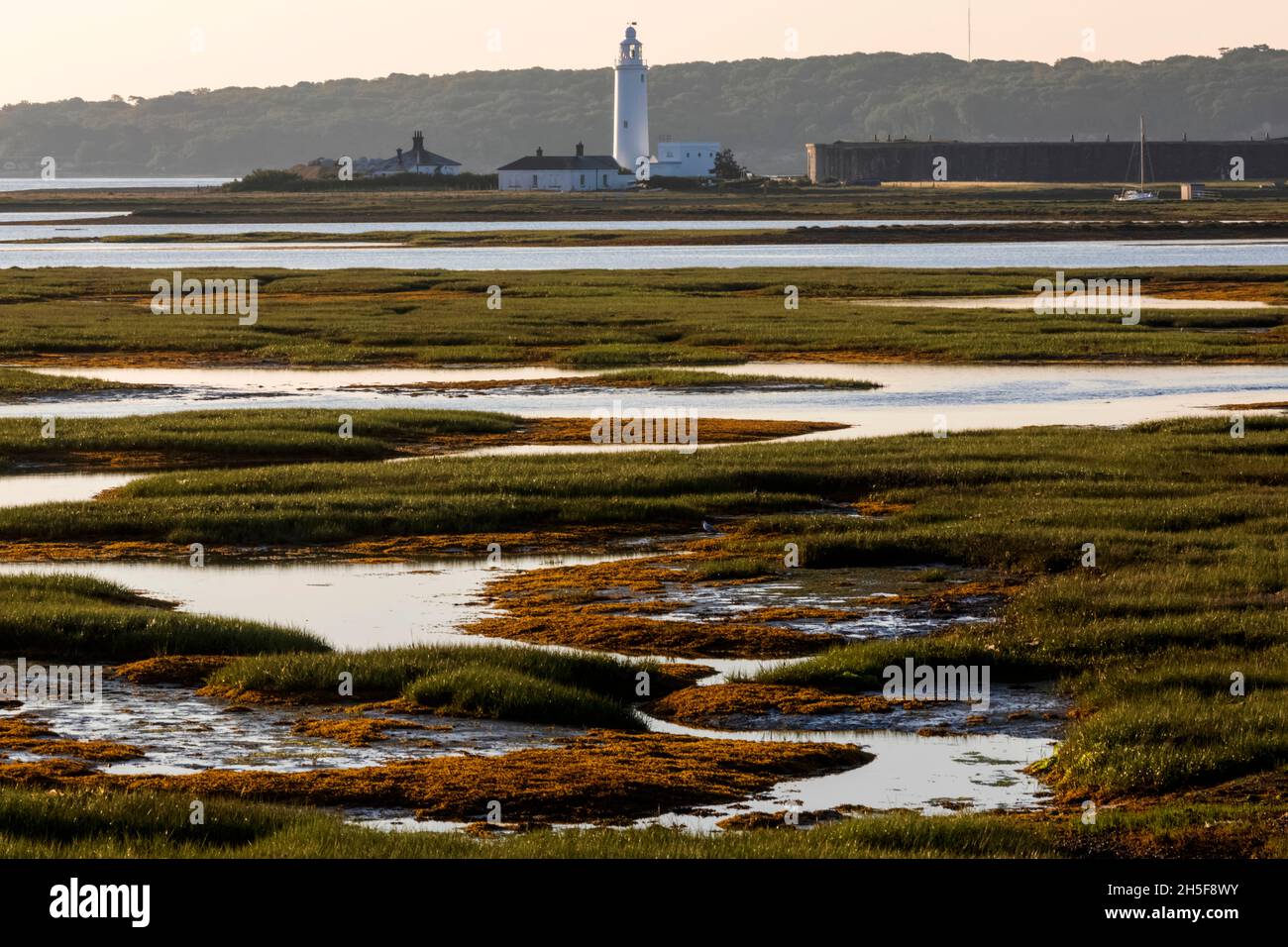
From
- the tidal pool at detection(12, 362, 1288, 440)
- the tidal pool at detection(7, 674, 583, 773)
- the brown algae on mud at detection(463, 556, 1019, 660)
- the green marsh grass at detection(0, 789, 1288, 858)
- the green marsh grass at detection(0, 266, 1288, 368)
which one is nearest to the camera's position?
the green marsh grass at detection(0, 789, 1288, 858)

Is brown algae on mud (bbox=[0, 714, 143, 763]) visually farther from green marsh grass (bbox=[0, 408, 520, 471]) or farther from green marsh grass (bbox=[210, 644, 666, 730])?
green marsh grass (bbox=[0, 408, 520, 471])

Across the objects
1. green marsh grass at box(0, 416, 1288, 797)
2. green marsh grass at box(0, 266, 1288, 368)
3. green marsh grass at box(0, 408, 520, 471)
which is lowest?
green marsh grass at box(0, 416, 1288, 797)

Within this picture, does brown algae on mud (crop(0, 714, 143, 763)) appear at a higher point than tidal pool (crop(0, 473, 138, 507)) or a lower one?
lower

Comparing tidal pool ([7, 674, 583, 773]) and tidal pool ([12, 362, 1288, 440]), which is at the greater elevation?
tidal pool ([12, 362, 1288, 440])

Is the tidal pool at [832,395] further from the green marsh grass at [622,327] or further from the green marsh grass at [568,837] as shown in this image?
the green marsh grass at [568,837]

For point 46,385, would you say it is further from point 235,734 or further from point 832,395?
point 235,734

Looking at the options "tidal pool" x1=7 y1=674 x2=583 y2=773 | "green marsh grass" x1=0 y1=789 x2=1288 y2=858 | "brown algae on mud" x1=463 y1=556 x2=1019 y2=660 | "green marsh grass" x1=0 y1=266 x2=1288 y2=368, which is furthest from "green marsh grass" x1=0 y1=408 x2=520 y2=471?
"green marsh grass" x1=0 y1=789 x2=1288 y2=858

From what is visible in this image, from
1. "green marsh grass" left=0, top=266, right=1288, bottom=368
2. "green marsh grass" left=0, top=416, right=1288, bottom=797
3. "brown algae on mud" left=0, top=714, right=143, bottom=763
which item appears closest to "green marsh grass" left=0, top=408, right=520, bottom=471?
"green marsh grass" left=0, top=416, right=1288, bottom=797

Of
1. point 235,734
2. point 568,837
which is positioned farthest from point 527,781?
point 235,734

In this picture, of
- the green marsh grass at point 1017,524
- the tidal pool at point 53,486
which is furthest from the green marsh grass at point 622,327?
the tidal pool at point 53,486

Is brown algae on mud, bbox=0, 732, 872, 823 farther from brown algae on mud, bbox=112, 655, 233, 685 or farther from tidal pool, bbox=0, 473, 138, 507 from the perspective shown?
tidal pool, bbox=0, 473, 138, 507

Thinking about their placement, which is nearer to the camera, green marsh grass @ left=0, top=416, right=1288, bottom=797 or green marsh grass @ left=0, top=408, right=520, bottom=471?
green marsh grass @ left=0, top=416, right=1288, bottom=797

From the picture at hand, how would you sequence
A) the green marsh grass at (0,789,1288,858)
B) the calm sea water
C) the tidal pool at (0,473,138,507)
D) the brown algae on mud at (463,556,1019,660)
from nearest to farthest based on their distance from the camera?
1. the green marsh grass at (0,789,1288,858)
2. the brown algae on mud at (463,556,1019,660)
3. the tidal pool at (0,473,138,507)
4. the calm sea water
